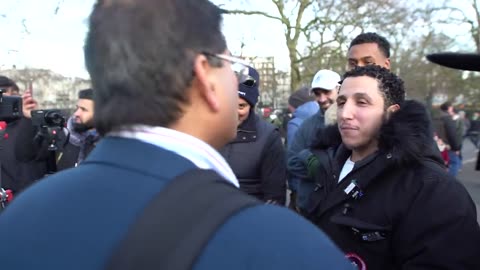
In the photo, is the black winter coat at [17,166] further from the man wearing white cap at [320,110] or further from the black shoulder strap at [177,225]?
the black shoulder strap at [177,225]

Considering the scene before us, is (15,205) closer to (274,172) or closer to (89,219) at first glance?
(89,219)

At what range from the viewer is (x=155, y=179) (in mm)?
834

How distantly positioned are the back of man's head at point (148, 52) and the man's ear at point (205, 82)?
1cm

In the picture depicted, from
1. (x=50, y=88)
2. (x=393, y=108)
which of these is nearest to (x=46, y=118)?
(x=393, y=108)

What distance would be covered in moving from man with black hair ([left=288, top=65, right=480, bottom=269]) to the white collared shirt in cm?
105

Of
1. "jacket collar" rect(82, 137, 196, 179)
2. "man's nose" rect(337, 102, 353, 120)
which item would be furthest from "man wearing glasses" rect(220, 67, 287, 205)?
"jacket collar" rect(82, 137, 196, 179)

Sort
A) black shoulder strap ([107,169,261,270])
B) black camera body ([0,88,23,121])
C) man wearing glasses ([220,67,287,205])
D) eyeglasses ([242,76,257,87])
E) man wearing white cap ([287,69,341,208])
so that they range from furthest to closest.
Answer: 1. man wearing white cap ([287,69,341,208])
2. black camera body ([0,88,23,121])
3. man wearing glasses ([220,67,287,205])
4. eyeglasses ([242,76,257,87])
5. black shoulder strap ([107,169,261,270])

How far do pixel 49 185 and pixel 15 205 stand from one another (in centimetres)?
8

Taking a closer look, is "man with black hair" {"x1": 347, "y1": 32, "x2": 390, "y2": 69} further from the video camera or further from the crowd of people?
the video camera

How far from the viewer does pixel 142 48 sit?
92 centimetres

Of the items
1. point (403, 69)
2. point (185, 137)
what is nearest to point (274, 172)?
point (185, 137)

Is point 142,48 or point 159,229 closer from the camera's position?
point 159,229

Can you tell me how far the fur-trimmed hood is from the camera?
185 cm

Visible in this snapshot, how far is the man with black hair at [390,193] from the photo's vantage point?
5.65 ft
